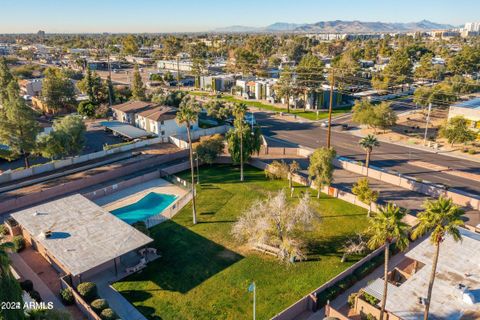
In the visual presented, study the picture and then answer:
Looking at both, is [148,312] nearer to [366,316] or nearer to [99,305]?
[99,305]

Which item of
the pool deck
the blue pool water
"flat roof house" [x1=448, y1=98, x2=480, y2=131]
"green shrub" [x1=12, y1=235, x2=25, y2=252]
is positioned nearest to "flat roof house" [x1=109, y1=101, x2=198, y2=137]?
the pool deck

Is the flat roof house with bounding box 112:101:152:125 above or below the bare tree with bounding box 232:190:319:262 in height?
above

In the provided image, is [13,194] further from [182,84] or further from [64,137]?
[182,84]

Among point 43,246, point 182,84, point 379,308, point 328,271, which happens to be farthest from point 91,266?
point 182,84

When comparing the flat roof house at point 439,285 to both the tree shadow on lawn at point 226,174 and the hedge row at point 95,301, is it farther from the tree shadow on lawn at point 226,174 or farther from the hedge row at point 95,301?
the tree shadow on lawn at point 226,174

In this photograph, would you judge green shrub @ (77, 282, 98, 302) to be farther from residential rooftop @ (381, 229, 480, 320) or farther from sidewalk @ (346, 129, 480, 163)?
sidewalk @ (346, 129, 480, 163)

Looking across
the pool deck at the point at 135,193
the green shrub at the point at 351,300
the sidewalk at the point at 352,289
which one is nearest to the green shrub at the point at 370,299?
the green shrub at the point at 351,300

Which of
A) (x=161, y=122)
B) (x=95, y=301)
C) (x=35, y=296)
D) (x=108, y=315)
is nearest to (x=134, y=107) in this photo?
(x=161, y=122)
